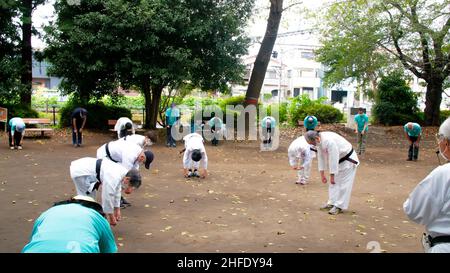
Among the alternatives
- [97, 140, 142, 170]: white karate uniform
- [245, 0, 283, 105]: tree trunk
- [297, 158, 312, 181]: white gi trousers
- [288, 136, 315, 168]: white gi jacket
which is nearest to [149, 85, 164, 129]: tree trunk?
[245, 0, 283, 105]: tree trunk

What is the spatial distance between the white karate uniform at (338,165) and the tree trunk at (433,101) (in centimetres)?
1885

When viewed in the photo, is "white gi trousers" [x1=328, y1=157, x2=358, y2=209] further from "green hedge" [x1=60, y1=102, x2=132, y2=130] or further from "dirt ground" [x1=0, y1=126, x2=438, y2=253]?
"green hedge" [x1=60, y1=102, x2=132, y2=130]

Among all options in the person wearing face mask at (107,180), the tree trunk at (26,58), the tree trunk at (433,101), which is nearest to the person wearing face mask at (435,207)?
the person wearing face mask at (107,180)

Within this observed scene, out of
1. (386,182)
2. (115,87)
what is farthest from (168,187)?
(115,87)

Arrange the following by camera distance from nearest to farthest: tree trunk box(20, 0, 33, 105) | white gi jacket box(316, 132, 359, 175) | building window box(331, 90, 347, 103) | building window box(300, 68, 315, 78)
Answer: white gi jacket box(316, 132, 359, 175)
tree trunk box(20, 0, 33, 105)
building window box(331, 90, 347, 103)
building window box(300, 68, 315, 78)

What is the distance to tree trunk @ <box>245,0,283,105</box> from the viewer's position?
2175cm

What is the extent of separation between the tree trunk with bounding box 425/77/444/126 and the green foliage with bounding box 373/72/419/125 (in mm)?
1000

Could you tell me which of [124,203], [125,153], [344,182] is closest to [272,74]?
[344,182]

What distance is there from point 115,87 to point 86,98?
79.1 inches

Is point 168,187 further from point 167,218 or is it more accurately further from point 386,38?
point 386,38

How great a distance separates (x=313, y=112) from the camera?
2686cm

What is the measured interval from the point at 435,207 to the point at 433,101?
25.2 m

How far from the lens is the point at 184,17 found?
707 inches

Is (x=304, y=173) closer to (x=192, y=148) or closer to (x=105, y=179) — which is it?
(x=192, y=148)
